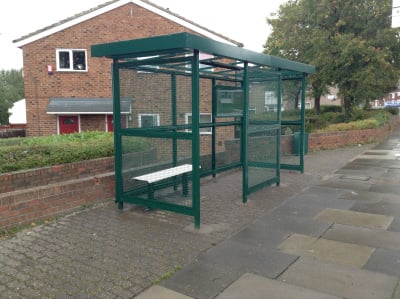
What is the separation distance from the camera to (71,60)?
14820 millimetres

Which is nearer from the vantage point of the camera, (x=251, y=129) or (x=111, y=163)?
(x=251, y=129)

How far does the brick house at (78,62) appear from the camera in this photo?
47.7ft

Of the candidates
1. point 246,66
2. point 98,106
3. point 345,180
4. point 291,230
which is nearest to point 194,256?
point 291,230

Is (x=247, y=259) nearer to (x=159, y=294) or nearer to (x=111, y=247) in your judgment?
(x=159, y=294)

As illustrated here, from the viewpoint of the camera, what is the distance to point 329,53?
1819 cm

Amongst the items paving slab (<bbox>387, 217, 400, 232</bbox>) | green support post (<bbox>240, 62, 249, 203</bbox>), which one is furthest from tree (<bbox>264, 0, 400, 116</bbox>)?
paving slab (<bbox>387, 217, 400, 232</bbox>)

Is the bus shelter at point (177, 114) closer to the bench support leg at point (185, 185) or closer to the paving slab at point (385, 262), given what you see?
the bench support leg at point (185, 185)

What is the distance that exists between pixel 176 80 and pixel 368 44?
14.0 metres

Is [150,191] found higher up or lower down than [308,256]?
higher up

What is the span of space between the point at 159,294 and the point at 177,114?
4.28 m

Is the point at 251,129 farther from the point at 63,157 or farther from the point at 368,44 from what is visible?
the point at 368,44

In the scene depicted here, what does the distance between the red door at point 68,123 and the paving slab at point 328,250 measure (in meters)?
12.3

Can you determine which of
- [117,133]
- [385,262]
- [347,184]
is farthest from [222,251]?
[347,184]

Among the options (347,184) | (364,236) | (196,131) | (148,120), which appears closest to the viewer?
(364,236)
